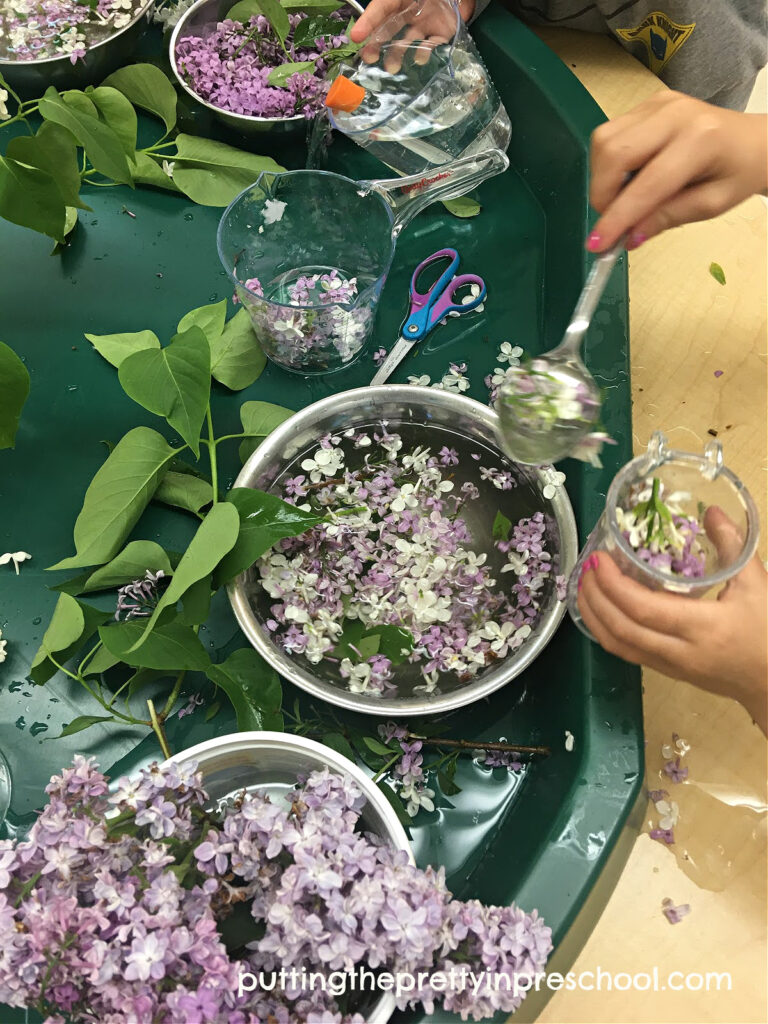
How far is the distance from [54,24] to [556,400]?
879 mm

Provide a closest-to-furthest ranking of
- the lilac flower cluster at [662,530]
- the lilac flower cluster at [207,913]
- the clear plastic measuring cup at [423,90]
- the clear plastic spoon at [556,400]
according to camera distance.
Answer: the lilac flower cluster at [207,913], the lilac flower cluster at [662,530], the clear plastic spoon at [556,400], the clear plastic measuring cup at [423,90]

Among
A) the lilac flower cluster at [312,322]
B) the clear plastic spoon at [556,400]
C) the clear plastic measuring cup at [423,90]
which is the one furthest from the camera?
the clear plastic measuring cup at [423,90]

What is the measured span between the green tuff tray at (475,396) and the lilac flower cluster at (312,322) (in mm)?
37

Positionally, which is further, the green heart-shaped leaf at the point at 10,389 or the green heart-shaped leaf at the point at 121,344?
the green heart-shaped leaf at the point at 121,344

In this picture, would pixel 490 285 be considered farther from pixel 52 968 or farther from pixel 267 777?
pixel 52 968

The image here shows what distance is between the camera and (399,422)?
2.95 ft

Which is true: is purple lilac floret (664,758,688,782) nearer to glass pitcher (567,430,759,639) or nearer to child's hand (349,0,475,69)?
glass pitcher (567,430,759,639)

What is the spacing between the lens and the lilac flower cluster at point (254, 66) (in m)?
1.01

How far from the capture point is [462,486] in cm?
87

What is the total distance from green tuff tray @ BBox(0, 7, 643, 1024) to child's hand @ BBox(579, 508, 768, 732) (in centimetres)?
10

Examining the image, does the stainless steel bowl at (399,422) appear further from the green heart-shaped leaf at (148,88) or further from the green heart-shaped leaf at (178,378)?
the green heart-shaped leaf at (148,88)

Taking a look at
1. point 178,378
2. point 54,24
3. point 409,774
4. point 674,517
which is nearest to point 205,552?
point 178,378

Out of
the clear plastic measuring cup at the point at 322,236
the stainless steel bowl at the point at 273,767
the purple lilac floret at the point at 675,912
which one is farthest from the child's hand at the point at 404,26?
the purple lilac floret at the point at 675,912

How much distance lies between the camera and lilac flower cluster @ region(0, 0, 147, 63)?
104 cm
